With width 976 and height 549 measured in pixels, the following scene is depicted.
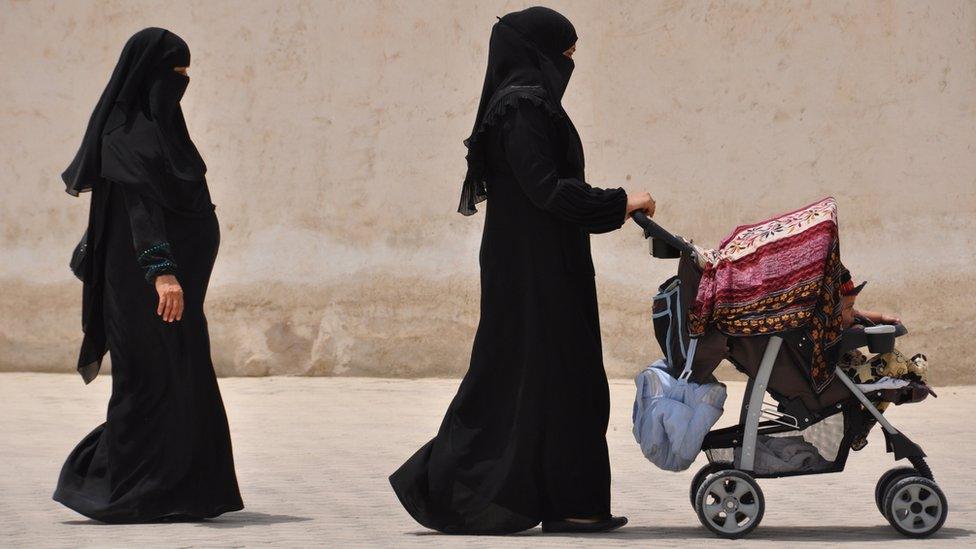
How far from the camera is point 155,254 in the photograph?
17.2ft

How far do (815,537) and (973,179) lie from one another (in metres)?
5.97

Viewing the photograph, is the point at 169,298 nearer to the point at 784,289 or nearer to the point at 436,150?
the point at 784,289

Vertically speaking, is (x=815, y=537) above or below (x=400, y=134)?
below

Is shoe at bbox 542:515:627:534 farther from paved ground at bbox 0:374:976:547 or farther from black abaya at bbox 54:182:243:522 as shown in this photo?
black abaya at bbox 54:182:243:522

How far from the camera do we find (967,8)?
409 inches

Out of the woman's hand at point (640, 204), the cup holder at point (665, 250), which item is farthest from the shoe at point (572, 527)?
the woman's hand at point (640, 204)

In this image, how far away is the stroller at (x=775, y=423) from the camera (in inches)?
195

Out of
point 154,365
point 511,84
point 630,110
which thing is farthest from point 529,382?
point 630,110

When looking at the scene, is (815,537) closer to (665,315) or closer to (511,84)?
(665,315)

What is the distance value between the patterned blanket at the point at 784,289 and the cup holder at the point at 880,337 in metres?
0.11

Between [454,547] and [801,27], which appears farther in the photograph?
[801,27]

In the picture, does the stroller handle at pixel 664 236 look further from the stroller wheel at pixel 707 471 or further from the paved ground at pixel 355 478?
the paved ground at pixel 355 478

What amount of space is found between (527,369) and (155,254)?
1254mm

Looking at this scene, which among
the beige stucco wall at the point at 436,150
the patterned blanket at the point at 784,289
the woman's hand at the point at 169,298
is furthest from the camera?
the beige stucco wall at the point at 436,150
